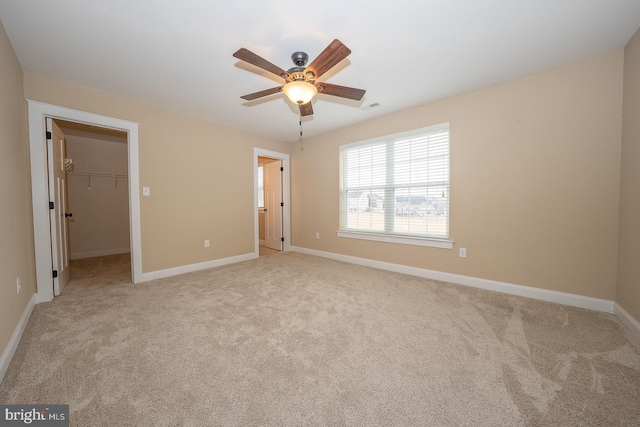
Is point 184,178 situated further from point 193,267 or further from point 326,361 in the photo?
point 326,361

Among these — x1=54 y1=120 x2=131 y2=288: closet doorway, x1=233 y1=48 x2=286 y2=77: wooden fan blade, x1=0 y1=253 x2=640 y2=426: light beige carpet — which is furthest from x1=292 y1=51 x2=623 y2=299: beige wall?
x1=54 y1=120 x2=131 y2=288: closet doorway

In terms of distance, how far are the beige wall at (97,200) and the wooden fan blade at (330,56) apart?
569 cm

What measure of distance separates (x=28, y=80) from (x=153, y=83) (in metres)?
1.21

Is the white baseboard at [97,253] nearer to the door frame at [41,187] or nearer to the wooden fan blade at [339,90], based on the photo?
the door frame at [41,187]

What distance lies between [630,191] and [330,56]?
279 cm

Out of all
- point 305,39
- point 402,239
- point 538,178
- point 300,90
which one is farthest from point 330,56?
point 402,239

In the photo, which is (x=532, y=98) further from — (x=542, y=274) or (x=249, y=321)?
(x=249, y=321)

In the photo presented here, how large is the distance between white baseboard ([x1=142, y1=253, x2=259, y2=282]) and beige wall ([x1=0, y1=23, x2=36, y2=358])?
3.56 ft

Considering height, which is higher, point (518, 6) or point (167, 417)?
point (518, 6)

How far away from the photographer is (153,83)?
2791 mm

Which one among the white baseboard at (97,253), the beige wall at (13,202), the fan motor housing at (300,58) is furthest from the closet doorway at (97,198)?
the fan motor housing at (300,58)

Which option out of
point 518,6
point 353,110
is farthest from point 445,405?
point 353,110

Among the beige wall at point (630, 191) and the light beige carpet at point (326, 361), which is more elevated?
the beige wall at point (630, 191)

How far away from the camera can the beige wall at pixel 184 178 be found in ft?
10.2
